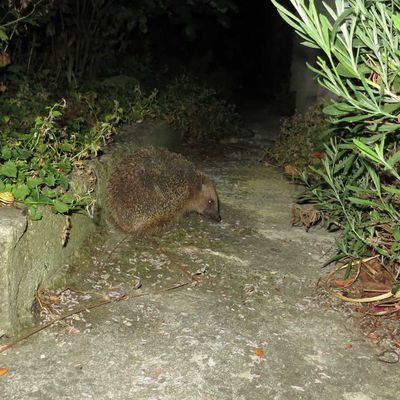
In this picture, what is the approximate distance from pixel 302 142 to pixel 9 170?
4.09m

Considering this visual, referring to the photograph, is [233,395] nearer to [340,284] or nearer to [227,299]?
[227,299]

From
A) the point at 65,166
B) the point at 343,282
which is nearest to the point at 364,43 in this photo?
the point at 343,282

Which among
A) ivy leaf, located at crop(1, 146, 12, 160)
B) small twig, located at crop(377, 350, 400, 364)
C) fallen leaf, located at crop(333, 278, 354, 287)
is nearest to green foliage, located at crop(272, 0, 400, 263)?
fallen leaf, located at crop(333, 278, 354, 287)

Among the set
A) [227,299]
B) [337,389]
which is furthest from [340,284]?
[337,389]

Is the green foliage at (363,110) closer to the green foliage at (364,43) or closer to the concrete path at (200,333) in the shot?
the green foliage at (364,43)

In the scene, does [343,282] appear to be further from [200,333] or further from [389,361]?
[200,333]

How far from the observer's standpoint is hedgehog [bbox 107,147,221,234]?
4305 millimetres

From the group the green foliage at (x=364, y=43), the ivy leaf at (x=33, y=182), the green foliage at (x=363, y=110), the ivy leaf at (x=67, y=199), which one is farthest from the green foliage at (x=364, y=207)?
the ivy leaf at (x=33, y=182)

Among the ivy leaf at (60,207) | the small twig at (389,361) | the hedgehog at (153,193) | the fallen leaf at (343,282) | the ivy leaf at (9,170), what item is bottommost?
the small twig at (389,361)

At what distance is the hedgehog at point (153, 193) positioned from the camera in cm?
430

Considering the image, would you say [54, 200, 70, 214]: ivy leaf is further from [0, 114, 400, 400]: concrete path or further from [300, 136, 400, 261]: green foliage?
[300, 136, 400, 261]: green foliage

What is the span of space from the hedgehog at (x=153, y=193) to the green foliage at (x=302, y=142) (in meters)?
1.67

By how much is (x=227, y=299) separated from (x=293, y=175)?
275cm

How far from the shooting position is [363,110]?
2256mm
